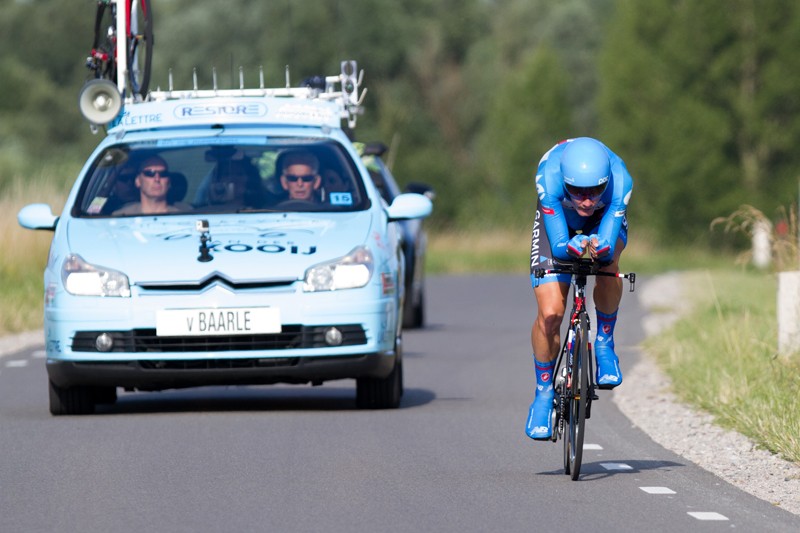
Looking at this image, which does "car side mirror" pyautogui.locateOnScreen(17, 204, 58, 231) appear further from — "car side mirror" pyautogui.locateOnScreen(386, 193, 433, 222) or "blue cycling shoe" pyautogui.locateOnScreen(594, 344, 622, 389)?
"blue cycling shoe" pyautogui.locateOnScreen(594, 344, 622, 389)

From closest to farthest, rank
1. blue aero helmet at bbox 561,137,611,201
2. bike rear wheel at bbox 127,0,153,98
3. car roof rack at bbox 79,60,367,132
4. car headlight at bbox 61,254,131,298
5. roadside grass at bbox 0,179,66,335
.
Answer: blue aero helmet at bbox 561,137,611,201, car headlight at bbox 61,254,131,298, car roof rack at bbox 79,60,367,132, bike rear wheel at bbox 127,0,153,98, roadside grass at bbox 0,179,66,335

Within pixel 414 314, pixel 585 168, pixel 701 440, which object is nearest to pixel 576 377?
pixel 585 168

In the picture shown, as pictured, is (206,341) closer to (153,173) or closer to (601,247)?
(153,173)

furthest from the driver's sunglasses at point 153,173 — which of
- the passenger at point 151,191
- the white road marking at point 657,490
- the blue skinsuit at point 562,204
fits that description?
the white road marking at point 657,490

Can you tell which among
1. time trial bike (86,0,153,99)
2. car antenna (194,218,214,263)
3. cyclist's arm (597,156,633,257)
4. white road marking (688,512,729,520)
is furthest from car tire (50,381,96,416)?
white road marking (688,512,729,520)

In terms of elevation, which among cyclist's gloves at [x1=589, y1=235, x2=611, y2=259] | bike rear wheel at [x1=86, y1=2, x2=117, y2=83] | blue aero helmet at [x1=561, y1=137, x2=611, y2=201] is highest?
bike rear wheel at [x1=86, y1=2, x2=117, y2=83]

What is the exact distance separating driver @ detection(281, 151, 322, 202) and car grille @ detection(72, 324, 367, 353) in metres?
1.28

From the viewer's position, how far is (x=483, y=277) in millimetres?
36531

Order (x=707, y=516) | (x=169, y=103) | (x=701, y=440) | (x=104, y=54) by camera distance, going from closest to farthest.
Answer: (x=707, y=516)
(x=701, y=440)
(x=169, y=103)
(x=104, y=54)

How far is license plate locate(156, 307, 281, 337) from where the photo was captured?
1126 centimetres

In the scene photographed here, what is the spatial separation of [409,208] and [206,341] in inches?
67.9

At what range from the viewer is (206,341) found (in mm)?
11344

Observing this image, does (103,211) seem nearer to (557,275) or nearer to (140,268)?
(140,268)

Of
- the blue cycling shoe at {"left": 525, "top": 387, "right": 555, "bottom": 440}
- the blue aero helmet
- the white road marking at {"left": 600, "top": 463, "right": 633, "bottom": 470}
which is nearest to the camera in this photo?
the blue aero helmet
